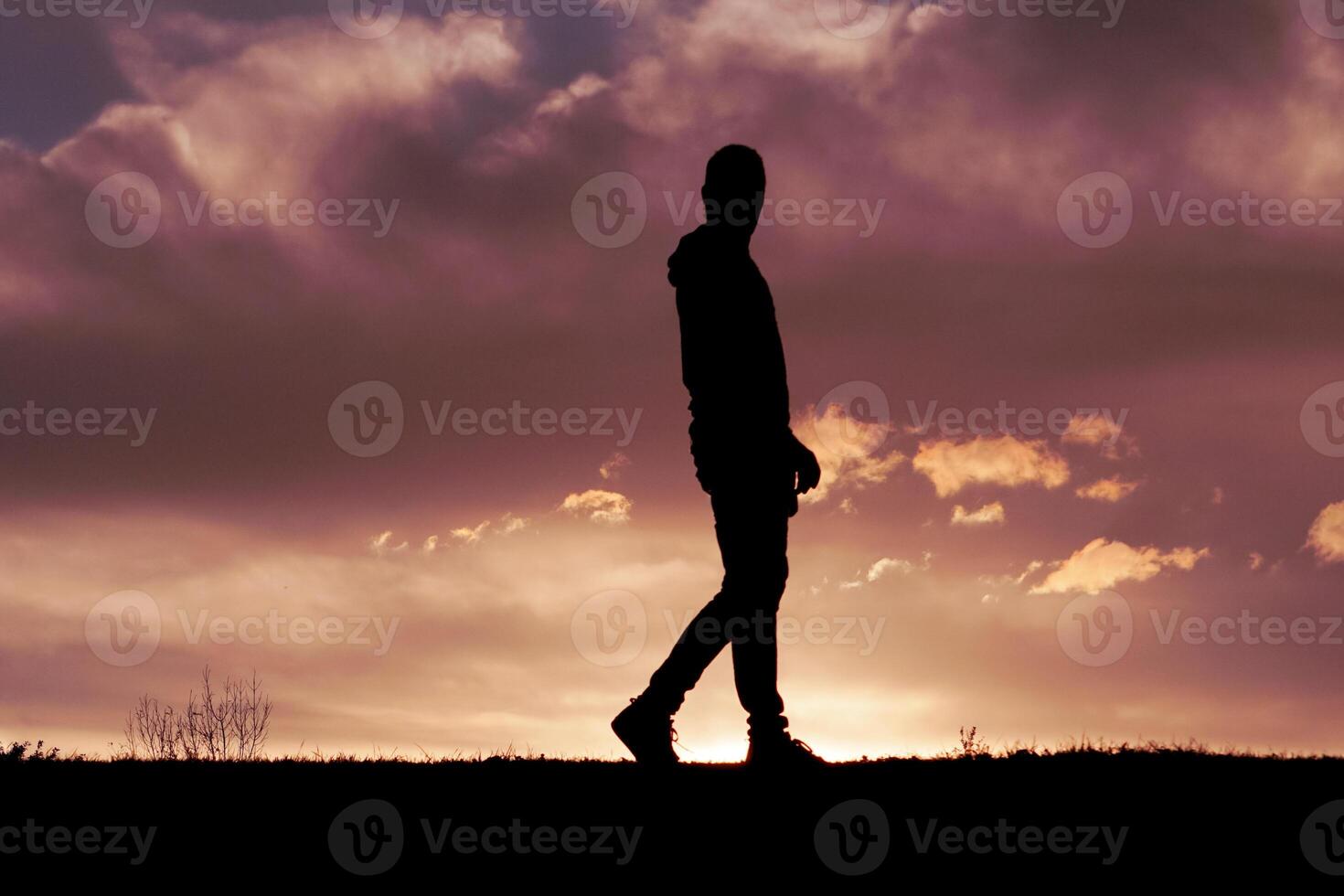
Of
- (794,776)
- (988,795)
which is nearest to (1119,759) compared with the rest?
(988,795)

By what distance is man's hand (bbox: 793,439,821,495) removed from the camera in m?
7.20

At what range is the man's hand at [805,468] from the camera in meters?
7.20

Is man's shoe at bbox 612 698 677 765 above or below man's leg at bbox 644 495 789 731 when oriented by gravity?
below

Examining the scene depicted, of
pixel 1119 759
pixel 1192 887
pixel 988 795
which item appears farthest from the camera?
pixel 1119 759

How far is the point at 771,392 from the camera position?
281 inches

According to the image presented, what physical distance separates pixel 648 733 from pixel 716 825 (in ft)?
3.58

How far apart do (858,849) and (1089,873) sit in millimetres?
1031

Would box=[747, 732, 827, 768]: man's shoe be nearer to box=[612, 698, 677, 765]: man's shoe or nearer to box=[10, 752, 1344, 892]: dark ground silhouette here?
box=[10, 752, 1344, 892]: dark ground silhouette

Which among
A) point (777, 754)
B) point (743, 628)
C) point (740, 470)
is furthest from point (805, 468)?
point (777, 754)

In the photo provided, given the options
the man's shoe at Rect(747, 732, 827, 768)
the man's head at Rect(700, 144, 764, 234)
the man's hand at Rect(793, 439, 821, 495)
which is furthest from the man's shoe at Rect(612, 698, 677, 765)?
the man's head at Rect(700, 144, 764, 234)

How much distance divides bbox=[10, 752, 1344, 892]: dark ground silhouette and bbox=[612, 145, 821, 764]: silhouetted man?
1.27ft

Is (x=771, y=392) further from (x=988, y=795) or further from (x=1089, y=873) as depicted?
(x=1089, y=873)

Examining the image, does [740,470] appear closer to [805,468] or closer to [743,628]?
[805,468]

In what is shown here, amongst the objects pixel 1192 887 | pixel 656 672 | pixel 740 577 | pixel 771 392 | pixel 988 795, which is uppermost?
pixel 771 392
